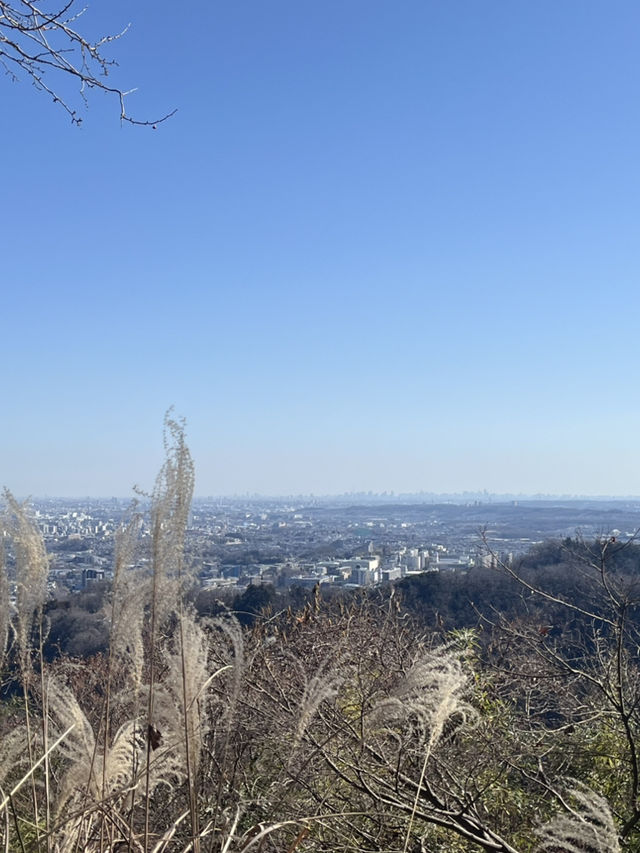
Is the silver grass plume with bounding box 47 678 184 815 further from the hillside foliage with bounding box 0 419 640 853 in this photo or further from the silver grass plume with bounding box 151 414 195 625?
the silver grass plume with bounding box 151 414 195 625

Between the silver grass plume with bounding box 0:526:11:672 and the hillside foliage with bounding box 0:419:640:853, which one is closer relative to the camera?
the hillside foliage with bounding box 0:419:640:853

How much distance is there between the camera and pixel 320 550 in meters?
18.4

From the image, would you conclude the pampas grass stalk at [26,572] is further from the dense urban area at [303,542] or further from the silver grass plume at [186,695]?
the silver grass plume at [186,695]

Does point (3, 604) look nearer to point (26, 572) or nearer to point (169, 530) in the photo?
point (26, 572)

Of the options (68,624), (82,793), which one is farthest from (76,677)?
(82,793)

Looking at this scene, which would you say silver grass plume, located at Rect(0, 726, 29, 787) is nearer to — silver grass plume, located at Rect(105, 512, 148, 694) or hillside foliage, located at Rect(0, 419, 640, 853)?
hillside foliage, located at Rect(0, 419, 640, 853)

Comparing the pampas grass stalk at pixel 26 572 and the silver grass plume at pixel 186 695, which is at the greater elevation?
the pampas grass stalk at pixel 26 572

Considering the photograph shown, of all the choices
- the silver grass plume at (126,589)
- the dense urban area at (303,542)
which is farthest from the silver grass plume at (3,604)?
the silver grass plume at (126,589)

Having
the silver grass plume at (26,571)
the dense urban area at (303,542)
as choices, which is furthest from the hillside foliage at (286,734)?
the dense urban area at (303,542)

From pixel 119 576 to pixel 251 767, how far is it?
1.99 meters

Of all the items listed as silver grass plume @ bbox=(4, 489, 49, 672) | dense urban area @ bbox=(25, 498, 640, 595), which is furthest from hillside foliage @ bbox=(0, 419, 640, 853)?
dense urban area @ bbox=(25, 498, 640, 595)

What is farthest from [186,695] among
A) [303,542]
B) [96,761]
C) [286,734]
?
[303,542]

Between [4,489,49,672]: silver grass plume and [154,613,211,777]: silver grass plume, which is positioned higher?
[4,489,49,672]: silver grass plume

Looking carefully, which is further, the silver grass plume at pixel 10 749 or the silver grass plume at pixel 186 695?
the silver grass plume at pixel 10 749
